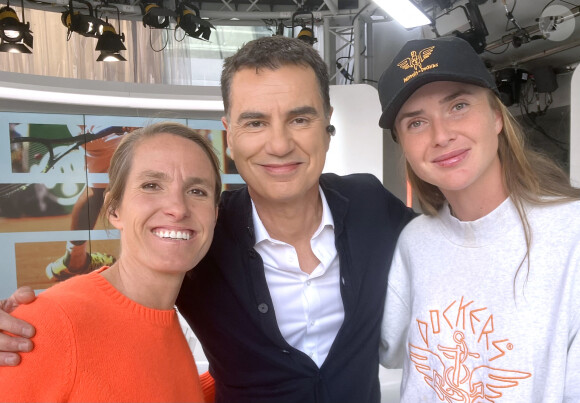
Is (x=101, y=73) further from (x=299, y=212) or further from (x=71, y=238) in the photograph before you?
(x=299, y=212)

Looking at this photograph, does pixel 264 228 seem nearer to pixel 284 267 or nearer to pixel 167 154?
pixel 284 267

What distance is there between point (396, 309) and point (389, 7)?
3756 millimetres

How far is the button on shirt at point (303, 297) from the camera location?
5.40 ft

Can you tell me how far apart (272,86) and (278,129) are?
0.15m

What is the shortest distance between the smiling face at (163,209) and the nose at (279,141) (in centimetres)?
31

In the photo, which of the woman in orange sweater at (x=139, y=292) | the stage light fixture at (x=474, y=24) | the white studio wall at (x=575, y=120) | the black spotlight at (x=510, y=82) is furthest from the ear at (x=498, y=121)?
the black spotlight at (x=510, y=82)

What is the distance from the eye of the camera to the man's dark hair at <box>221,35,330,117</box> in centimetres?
163

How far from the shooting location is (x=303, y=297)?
5.41ft

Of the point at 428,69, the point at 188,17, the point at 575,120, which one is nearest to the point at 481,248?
the point at 428,69

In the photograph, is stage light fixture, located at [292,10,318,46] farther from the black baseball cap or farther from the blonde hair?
the blonde hair

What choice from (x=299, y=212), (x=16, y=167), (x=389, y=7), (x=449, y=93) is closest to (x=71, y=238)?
(x=16, y=167)

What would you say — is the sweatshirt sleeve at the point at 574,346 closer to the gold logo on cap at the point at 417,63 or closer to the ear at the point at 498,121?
the ear at the point at 498,121

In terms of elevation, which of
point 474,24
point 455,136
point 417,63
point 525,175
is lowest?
point 525,175

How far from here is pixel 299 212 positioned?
67.6 inches
